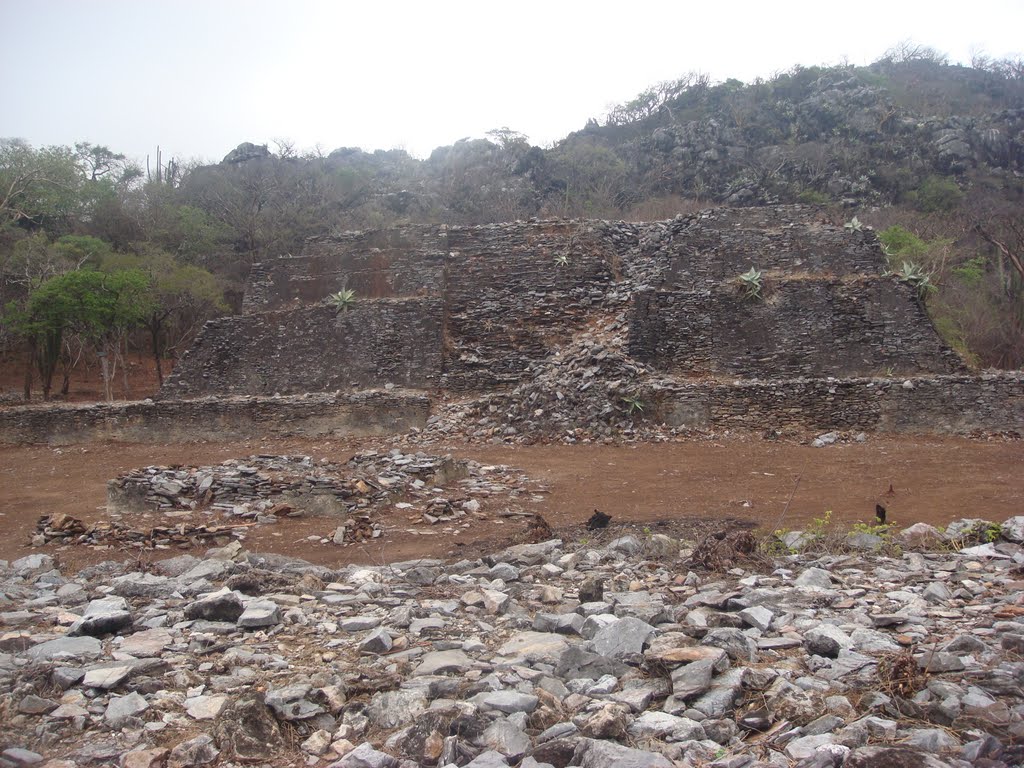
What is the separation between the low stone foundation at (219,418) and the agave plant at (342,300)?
303 centimetres

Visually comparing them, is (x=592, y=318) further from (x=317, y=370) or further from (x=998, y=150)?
(x=998, y=150)

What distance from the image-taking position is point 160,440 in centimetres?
1717

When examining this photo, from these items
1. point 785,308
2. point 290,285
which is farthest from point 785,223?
point 290,285

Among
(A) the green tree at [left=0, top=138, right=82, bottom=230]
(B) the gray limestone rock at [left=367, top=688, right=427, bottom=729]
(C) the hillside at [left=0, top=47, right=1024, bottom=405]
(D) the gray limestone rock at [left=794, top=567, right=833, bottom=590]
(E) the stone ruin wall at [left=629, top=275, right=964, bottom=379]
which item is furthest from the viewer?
(A) the green tree at [left=0, top=138, right=82, bottom=230]

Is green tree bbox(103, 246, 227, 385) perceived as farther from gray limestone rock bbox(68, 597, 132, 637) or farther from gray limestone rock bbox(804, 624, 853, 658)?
gray limestone rock bbox(804, 624, 853, 658)

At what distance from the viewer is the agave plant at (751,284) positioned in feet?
53.6

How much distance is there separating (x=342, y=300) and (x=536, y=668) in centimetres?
1663

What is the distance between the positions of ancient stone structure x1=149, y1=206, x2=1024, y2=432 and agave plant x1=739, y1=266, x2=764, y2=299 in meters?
0.12

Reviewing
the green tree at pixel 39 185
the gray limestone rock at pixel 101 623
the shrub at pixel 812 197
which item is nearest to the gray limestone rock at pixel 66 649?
the gray limestone rock at pixel 101 623

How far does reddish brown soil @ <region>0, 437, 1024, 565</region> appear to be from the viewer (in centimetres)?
786

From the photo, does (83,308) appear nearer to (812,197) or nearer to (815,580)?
(815,580)

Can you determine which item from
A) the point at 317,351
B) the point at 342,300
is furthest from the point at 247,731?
the point at 342,300

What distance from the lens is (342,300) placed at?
1911 centimetres

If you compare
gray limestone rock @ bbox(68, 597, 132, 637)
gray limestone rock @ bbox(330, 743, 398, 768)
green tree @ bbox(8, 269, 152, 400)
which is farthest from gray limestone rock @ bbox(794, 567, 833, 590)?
green tree @ bbox(8, 269, 152, 400)
